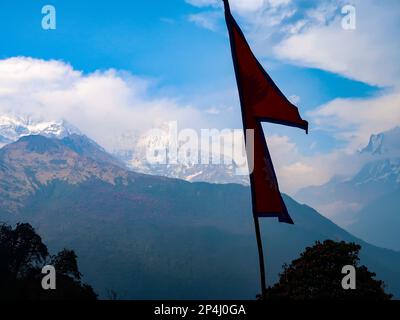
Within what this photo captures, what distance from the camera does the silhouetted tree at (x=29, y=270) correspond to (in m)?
48.1

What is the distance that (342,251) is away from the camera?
121ft

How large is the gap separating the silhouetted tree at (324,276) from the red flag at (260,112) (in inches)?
798

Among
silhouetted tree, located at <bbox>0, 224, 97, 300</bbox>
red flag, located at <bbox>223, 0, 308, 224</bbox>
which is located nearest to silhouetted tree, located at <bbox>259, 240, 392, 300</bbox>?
red flag, located at <bbox>223, 0, 308, 224</bbox>

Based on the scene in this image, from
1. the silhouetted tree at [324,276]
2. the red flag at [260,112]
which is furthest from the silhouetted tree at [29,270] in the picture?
Answer: the red flag at [260,112]

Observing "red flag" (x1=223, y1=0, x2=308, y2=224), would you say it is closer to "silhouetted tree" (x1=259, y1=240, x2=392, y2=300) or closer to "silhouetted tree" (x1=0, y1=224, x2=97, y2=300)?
"silhouetted tree" (x1=259, y1=240, x2=392, y2=300)

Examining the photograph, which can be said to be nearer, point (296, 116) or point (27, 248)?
point (296, 116)

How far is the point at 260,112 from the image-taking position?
53.9 feet

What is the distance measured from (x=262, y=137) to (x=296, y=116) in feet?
5.21

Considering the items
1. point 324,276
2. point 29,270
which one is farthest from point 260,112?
point 29,270

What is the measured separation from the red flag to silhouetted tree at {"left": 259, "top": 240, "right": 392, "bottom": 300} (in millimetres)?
20273

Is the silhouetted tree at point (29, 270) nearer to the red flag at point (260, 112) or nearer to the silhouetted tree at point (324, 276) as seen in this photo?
the silhouetted tree at point (324, 276)
